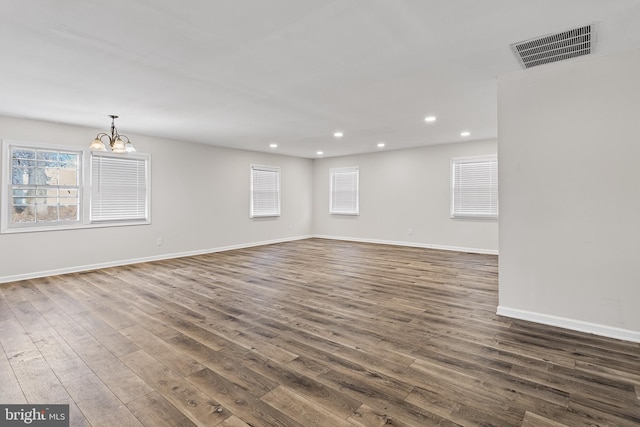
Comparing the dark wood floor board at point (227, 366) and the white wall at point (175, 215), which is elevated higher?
the white wall at point (175, 215)

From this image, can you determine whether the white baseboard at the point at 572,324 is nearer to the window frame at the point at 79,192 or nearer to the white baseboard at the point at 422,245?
the white baseboard at the point at 422,245

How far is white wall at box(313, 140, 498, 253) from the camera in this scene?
7.29m

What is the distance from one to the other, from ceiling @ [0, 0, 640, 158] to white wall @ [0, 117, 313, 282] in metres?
1.50

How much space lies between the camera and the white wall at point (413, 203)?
729 cm

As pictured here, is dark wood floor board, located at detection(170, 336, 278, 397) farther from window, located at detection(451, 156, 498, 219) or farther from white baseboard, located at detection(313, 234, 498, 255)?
window, located at detection(451, 156, 498, 219)

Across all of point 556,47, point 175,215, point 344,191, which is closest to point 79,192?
point 175,215

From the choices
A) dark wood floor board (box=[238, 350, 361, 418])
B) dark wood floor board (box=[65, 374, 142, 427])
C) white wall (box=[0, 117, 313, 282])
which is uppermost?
white wall (box=[0, 117, 313, 282])

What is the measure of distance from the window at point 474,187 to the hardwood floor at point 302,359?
3.19 meters

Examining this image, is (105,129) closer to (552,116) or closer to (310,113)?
(310,113)

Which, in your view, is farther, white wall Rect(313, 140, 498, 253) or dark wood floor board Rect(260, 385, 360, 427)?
white wall Rect(313, 140, 498, 253)

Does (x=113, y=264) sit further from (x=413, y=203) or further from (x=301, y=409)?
(x=413, y=203)

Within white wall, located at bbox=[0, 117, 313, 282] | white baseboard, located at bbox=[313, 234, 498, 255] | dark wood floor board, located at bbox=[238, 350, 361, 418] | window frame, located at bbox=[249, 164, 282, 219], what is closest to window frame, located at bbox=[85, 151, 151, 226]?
white wall, located at bbox=[0, 117, 313, 282]

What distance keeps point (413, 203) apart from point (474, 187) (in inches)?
57.2

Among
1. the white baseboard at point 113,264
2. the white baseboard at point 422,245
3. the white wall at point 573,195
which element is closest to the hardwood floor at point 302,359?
the white wall at point 573,195
